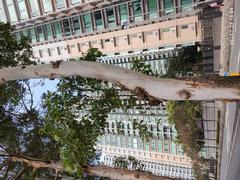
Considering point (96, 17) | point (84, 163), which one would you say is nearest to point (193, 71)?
point (96, 17)

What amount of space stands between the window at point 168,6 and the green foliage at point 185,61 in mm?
4575

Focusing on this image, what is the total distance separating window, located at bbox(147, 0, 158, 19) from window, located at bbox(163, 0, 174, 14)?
3.72ft

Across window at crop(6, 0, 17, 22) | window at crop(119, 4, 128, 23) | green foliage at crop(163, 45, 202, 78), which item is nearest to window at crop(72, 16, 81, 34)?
window at crop(119, 4, 128, 23)

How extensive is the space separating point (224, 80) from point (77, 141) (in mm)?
4001

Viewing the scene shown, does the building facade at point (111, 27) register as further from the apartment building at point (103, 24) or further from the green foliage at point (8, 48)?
the green foliage at point (8, 48)

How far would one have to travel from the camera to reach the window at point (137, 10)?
41.3m

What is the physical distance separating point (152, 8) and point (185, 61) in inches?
274

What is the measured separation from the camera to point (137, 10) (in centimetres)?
4169

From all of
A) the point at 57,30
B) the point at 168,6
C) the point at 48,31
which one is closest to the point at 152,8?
the point at 168,6

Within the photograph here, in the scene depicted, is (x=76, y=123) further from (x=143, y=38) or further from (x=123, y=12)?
(x=123, y=12)

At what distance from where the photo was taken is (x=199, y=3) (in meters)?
36.6

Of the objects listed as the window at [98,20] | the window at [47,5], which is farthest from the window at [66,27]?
the window at [98,20]

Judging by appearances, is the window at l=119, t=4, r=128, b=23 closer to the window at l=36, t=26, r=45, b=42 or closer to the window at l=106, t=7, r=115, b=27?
the window at l=106, t=7, r=115, b=27

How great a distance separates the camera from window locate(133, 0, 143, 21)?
136 feet
